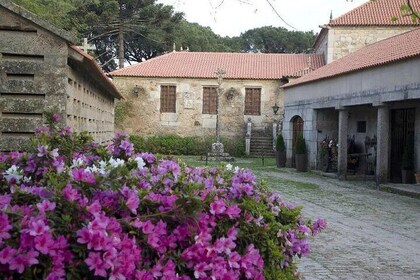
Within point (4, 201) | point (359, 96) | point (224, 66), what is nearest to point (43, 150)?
point (4, 201)

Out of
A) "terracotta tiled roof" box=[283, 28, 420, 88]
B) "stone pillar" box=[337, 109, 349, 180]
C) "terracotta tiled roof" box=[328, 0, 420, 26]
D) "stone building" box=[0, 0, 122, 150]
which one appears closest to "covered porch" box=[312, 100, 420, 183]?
"stone pillar" box=[337, 109, 349, 180]

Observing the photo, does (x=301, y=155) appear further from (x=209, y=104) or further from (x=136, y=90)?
(x=136, y=90)

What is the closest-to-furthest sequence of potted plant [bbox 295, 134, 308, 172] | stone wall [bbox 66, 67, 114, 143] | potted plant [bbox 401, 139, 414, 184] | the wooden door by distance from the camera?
1. stone wall [bbox 66, 67, 114, 143]
2. potted plant [bbox 401, 139, 414, 184]
3. the wooden door
4. potted plant [bbox 295, 134, 308, 172]

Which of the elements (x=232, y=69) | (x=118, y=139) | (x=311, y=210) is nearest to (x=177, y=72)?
(x=232, y=69)

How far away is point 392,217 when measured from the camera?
10.9 metres

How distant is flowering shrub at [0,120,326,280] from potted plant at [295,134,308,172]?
18.9 m

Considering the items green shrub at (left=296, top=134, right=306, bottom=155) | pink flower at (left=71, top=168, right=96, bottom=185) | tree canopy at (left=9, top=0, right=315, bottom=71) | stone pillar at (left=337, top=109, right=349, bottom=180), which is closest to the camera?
pink flower at (left=71, top=168, right=96, bottom=185)

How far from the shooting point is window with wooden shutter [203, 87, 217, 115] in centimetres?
3584

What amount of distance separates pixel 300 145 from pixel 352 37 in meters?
11.3

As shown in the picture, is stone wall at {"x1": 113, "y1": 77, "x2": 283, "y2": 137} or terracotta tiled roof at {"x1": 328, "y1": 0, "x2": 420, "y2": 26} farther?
stone wall at {"x1": 113, "y1": 77, "x2": 283, "y2": 137}

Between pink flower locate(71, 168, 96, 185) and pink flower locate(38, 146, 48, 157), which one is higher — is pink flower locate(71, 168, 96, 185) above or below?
below

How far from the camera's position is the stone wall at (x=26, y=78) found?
7.62m

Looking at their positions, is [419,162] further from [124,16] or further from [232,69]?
[124,16]

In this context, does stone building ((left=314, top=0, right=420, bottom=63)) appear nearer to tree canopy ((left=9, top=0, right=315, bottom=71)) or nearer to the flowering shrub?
tree canopy ((left=9, top=0, right=315, bottom=71))
